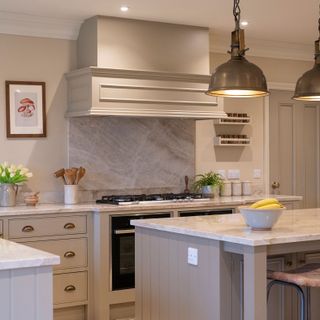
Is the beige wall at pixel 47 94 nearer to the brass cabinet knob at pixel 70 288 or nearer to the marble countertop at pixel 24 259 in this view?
the brass cabinet knob at pixel 70 288

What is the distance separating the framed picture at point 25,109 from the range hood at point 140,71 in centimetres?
26

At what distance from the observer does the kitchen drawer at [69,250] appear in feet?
16.0

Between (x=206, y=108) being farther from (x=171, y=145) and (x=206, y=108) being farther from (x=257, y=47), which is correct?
(x=257, y=47)

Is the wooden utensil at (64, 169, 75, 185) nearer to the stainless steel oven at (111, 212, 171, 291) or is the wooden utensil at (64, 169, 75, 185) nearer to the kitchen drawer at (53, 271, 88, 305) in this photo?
the stainless steel oven at (111, 212, 171, 291)

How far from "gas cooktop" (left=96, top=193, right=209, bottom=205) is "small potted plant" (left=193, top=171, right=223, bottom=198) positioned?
166 mm

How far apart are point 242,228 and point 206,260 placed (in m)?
0.28

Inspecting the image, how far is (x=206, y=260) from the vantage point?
3391 mm

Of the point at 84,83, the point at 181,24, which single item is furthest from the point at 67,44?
the point at 181,24

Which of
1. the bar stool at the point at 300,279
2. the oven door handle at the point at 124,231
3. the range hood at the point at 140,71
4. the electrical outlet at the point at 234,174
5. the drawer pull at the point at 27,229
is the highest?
the range hood at the point at 140,71

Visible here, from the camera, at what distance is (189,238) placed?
354cm

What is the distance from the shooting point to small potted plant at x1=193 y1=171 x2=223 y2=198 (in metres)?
6.00

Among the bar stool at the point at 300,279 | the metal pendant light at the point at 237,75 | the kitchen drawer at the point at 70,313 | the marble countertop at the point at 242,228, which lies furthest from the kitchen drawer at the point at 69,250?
the bar stool at the point at 300,279

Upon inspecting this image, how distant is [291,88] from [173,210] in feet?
8.05

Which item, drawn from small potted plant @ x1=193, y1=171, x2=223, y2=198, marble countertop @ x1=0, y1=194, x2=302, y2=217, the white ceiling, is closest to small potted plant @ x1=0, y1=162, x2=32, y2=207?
marble countertop @ x1=0, y1=194, x2=302, y2=217
